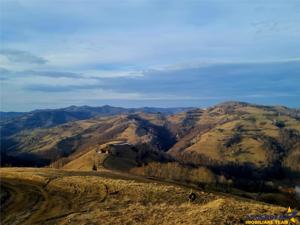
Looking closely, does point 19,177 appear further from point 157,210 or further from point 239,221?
point 239,221

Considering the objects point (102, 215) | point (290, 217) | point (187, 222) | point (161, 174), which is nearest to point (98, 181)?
point (102, 215)

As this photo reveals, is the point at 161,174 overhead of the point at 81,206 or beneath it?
beneath

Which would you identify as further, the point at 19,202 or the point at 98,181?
the point at 98,181

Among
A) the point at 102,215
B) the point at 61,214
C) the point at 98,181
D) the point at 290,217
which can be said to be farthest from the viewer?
the point at 98,181

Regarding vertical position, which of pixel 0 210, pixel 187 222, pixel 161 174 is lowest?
pixel 161 174

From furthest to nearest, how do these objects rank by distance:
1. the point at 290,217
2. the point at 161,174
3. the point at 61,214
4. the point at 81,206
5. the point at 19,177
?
the point at 161,174 < the point at 19,177 < the point at 81,206 < the point at 61,214 < the point at 290,217

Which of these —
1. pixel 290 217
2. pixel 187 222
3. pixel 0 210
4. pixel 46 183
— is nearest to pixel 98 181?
pixel 46 183

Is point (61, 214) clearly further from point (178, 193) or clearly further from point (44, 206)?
point (178, 193)
